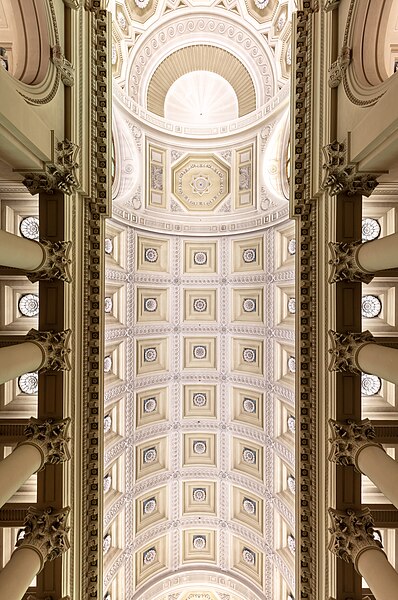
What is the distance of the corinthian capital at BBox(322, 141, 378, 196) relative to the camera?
10.1 metres

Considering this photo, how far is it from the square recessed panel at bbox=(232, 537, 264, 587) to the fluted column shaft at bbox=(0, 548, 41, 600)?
516 inches

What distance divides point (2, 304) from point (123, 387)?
695cm

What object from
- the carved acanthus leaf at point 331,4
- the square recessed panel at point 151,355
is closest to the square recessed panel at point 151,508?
the square recessed panel at point 151,355

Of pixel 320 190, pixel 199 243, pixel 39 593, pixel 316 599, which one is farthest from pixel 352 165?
pixel 39 593

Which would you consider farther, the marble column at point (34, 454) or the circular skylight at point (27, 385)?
the circular skylight at point (27, 385)

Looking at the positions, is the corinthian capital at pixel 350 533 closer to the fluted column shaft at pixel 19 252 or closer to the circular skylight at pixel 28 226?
the fluted column shaft at pixel 19 252

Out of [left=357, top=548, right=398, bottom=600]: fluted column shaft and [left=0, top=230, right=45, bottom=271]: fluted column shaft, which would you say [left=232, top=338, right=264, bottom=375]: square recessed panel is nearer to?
[left=357, top=548, right=398, bottom=600]: fluted column shaft

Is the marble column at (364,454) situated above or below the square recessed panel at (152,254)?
below

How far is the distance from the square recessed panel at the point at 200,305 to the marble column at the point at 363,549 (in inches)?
434

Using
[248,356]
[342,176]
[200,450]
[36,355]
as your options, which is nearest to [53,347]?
[36,355]

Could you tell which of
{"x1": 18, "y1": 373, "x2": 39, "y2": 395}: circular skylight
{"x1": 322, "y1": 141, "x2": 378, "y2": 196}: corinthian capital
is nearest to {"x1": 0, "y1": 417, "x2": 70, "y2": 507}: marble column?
{"x1": 18, "y1": 373, "x2": 39, "y2": 395}: circular skylight

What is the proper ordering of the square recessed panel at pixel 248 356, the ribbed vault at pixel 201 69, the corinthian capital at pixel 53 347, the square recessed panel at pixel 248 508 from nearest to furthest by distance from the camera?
the corinthian capital at pixel 53 347
the ribbed vault at pixel 201 69
the square recessed panel at pixel 248 508
the square recessed panel at pixel 248 356

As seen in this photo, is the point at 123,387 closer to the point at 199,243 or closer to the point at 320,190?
the point at 199,243

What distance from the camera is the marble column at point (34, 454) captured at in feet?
28.9
